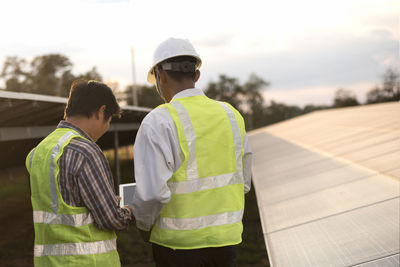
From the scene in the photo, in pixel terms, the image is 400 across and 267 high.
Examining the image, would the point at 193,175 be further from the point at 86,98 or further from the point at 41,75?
the point at 41,75

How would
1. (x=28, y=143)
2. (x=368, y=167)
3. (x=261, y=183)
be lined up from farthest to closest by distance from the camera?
(x=28, y=143) → (x=261, y=183) → (x=368, y=167)

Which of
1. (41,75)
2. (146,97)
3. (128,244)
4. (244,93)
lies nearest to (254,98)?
(244,93)

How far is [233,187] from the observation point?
7.48 feet

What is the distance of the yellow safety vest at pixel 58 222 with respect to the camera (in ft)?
6.76

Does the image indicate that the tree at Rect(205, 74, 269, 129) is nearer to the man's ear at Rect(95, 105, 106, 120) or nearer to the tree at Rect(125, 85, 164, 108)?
the tree at Rect(125, 85, 164, 108)

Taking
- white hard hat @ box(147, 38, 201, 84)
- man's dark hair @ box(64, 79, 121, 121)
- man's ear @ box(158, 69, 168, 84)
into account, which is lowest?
man's dark hair @ box(64, 79, 121, 121)

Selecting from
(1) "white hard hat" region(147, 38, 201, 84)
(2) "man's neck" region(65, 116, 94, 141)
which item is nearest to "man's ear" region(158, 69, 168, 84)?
(1) "white hard hat" region(147, 38, 201, 84)

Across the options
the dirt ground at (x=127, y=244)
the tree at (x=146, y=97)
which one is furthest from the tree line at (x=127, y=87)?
the dirt ground at (x=127, y=244)

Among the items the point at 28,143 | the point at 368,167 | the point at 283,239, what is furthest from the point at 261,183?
the point at 28,143

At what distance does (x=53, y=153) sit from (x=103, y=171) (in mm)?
272

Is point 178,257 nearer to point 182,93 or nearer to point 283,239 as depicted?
point 182,93

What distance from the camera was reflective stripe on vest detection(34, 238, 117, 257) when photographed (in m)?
2.08

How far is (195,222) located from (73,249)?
656 mm

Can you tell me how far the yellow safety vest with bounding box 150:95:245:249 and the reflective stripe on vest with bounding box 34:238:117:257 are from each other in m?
0.28
